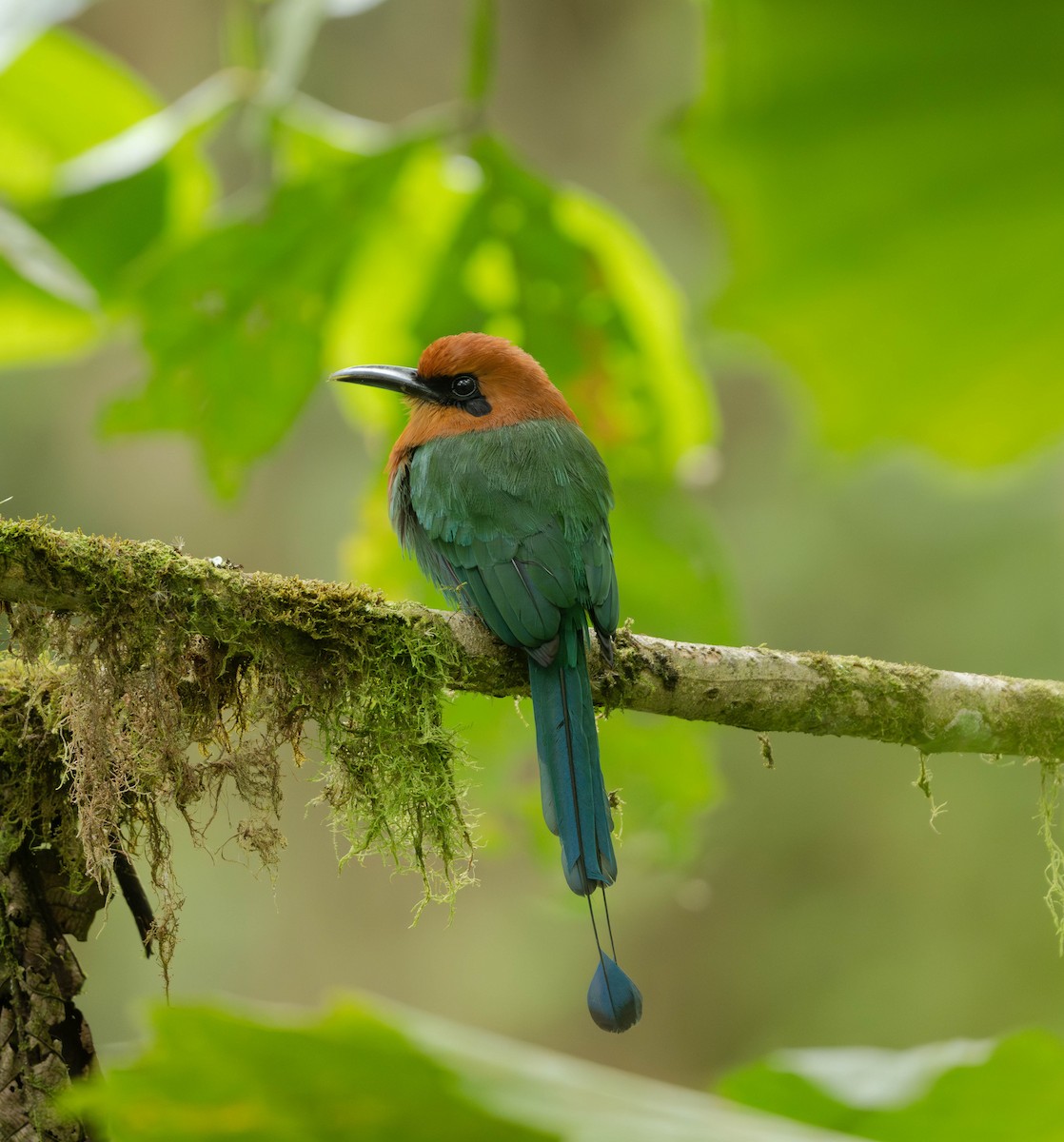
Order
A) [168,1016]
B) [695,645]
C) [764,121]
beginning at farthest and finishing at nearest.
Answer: [695,645]
[168,1016]
[764,121]

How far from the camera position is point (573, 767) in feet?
7.90

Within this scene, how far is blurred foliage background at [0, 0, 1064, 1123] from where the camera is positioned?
0.30 metres

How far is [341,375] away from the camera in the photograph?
285 centimetres

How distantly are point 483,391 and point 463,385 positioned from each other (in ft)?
0.19

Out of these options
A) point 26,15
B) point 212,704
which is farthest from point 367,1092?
point 212,704

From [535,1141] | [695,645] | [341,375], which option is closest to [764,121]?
[535,1141]

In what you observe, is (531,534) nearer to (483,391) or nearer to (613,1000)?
(483,391)

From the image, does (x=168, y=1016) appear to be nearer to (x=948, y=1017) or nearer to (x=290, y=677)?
(x=290, y=677)

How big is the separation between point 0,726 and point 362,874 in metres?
6.24

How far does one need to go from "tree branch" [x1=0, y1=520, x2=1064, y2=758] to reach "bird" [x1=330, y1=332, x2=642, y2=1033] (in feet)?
0.32

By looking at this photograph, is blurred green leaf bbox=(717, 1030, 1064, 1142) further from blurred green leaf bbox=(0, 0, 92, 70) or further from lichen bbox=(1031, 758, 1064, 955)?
lichen bbox=(1031, 758, 1064, 955)

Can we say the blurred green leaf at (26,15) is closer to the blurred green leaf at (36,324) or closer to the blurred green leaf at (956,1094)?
the blurred green leaf at (36,324)

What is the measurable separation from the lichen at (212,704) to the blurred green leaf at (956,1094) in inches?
55.1

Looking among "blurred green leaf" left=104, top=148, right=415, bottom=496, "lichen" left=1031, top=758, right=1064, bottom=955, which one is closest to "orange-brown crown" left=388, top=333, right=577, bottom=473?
"blurred green leaf" left=104, top=148, right=415, bottom=496
